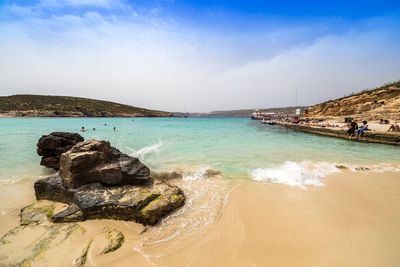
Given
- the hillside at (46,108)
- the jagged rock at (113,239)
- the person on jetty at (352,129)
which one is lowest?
the jagged rock at (113,239)

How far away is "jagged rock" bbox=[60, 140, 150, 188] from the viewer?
437 cm

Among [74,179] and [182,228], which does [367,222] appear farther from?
[74,179]

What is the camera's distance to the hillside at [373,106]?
23688mm

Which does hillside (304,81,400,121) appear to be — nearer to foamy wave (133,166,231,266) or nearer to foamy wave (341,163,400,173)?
foamy wave (341,163,400,173)

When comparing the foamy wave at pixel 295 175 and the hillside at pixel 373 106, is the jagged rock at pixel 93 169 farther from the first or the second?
the hillside at pixel 373 106

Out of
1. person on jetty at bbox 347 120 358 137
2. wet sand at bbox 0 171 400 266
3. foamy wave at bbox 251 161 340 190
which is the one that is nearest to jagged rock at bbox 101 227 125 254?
wet sand at bbox 0 171 400 266

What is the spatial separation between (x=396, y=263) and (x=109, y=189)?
19.9 feet

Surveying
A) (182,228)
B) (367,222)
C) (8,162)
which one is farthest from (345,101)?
(8,162)

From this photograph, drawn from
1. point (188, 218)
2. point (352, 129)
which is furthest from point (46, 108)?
point (352, 129)

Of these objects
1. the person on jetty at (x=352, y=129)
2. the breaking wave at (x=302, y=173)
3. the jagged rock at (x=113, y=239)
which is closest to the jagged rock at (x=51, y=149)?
the jagged rock at (x=113, y=239)

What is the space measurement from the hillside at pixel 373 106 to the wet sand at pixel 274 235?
30254 millimetres

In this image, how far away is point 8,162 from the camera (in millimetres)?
8336

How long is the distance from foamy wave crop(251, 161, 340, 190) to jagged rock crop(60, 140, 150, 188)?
15.1ft

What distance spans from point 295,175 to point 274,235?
12.9 ft
